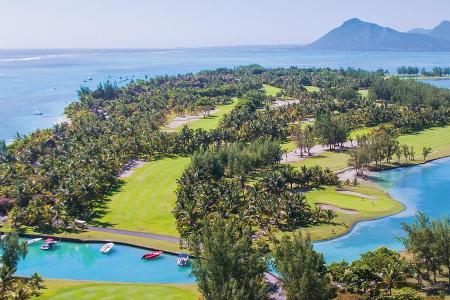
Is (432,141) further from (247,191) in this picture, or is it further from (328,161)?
(247,191)

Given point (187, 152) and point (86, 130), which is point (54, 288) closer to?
point (187, 152)

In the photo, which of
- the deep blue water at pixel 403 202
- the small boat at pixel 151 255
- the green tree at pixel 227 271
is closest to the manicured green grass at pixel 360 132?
the deep blue water at pixel 403 202

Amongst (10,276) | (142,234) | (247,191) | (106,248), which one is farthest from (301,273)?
(247,191)

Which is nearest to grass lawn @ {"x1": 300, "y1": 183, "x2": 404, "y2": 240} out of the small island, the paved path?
the small island

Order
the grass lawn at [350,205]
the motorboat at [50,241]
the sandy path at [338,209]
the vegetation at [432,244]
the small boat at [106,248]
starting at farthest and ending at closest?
1. the sandy path at [338,209]
2. the grass lawn at [350,205]
3. the motorboat at [50,241]
4. the small boat at [106,248]
5. the vegetation at [432,244]

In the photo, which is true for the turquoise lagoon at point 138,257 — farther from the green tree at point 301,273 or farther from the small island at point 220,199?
the green tree at point 301,273

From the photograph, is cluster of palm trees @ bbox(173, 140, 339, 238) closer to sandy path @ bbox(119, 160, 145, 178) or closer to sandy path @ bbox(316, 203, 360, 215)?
sandy path @ bbox(316, 203, 360, 215)

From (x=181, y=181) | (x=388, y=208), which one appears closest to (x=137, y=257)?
(x=181, y=181)
